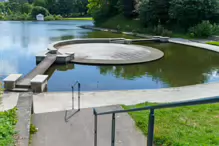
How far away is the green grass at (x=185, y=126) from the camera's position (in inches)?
151

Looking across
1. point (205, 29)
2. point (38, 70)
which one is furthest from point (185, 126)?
point (205, 29)

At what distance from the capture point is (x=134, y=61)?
43.8 ft

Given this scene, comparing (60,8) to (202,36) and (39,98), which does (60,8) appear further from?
(39,98)

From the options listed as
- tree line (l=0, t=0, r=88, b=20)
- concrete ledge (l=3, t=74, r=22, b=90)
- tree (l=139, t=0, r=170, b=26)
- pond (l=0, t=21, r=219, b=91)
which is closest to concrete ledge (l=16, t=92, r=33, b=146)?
concrete ledge (l=3, t=74, r=22, b=90)

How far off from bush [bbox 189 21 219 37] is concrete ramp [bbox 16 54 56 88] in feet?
55.9

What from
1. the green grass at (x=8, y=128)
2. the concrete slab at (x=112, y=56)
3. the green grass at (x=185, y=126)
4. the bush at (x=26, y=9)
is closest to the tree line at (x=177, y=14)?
the concrete slab at (x=112, y=56)

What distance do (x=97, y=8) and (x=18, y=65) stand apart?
32.9 meters

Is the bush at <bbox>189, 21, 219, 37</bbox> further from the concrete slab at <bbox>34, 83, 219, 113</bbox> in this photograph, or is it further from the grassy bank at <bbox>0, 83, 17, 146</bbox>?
the grassy bank at <bbox>0, 83, 17, 146</bbox>

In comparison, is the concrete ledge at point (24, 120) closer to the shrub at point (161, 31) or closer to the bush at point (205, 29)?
the bush at point (205, 29)

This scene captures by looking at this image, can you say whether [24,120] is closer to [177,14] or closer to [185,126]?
[185,126]

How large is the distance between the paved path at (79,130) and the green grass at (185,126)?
0.27 metres

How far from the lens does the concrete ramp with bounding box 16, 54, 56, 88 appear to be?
828 centimetres

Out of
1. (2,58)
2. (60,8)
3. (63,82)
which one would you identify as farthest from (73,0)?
(63,82)

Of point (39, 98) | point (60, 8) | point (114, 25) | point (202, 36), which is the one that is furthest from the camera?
point (60, 8)
